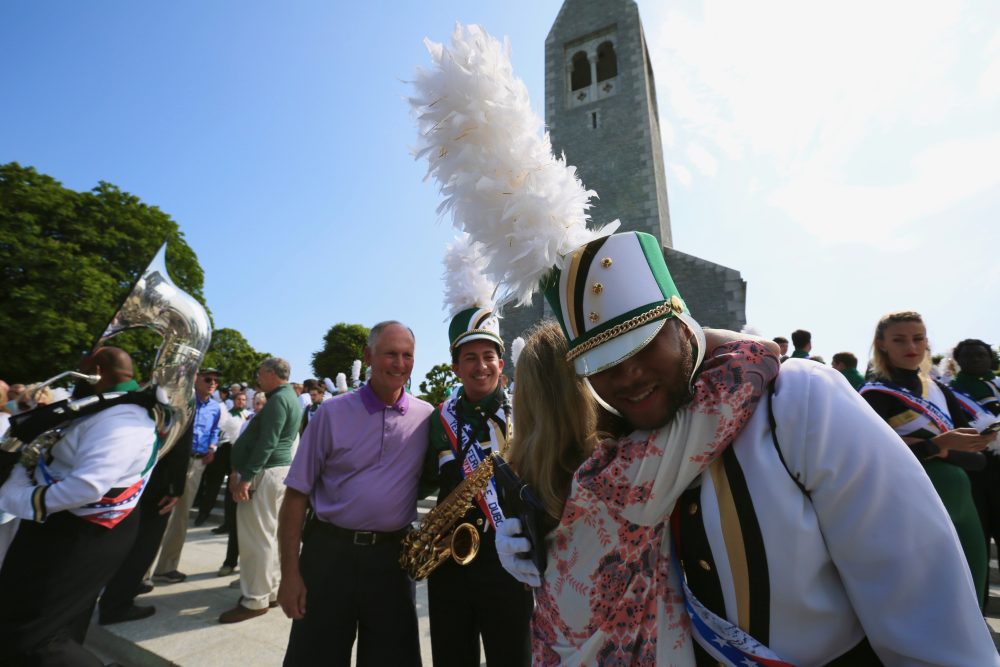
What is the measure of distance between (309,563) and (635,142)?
20420 mm

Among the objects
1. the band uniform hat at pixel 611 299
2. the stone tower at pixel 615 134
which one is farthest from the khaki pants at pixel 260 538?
the stone tower at pixel 615 134

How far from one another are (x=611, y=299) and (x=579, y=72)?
24793 mm

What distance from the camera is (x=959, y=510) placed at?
2787 mm

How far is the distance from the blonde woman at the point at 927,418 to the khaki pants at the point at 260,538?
4643 mm

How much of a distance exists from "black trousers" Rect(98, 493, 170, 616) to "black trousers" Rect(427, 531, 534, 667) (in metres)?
3.14

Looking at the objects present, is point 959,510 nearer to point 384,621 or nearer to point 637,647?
point 637,647

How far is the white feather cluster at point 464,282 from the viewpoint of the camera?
10.8ft

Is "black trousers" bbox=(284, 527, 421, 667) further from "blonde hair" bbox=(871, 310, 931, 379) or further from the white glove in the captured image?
"blonde hair" bbox=(871, 310, 931, 379)

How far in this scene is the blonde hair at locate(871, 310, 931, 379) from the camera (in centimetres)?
318

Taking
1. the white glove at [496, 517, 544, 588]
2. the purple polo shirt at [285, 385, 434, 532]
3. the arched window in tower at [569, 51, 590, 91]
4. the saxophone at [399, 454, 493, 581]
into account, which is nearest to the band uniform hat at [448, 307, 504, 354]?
the purple polo shirt at [285, 385, 434, 532]

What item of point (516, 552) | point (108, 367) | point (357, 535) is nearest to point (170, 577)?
point (108, 367)

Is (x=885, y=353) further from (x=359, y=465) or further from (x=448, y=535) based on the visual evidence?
(x=359, y=465)

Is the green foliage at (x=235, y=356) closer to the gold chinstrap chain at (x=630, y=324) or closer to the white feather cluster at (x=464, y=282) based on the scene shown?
the white feather cluster at (x=464, y=282)

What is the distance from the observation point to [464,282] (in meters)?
3.38
